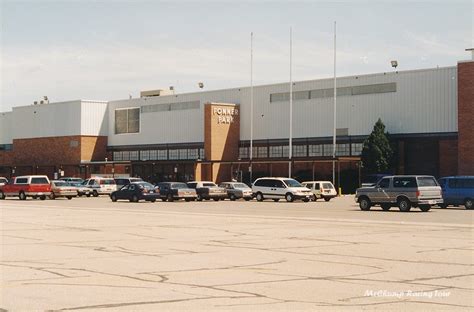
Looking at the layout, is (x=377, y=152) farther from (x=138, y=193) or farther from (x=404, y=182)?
(x=404, y=182)

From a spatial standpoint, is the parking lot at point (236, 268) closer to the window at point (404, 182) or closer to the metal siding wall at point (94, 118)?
the window at point (404, 182)

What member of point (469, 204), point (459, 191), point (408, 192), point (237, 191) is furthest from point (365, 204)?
point (237, 191)

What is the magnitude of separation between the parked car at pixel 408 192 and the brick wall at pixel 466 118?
87.1 ft

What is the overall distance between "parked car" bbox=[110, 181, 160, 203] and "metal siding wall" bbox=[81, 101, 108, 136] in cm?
4502

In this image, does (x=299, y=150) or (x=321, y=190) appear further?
(x=299, y=150)

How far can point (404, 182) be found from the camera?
40.2 metres

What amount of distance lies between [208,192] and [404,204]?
20.6m

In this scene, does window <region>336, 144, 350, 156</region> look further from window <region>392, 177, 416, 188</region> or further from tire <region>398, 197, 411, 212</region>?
tire <region>398, 197, 411, 212</region>

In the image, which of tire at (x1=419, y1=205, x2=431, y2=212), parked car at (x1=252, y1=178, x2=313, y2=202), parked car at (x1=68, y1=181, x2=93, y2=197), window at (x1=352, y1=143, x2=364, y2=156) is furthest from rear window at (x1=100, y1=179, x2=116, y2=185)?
tire at (x1=419, y1=205, x2=431, y2=212)

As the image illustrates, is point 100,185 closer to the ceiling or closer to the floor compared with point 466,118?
closer to the floor

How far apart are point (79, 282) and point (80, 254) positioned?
4735 millimetres

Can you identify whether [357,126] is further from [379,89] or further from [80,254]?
[80,254]

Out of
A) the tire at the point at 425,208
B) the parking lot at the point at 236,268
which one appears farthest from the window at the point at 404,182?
the parking lot at the point at 236,268

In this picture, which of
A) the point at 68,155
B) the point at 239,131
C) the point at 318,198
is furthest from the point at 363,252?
the point at 68,155
